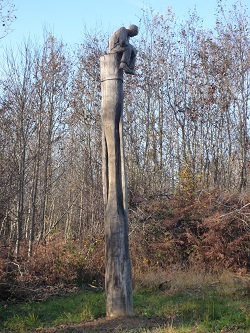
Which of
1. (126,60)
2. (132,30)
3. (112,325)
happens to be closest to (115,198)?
(112,325)

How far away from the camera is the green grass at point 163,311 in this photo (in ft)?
22.4

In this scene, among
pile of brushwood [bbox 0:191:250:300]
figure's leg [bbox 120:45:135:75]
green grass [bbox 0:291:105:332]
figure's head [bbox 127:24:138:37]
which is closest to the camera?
green grass [bbox 0:291:105:332]

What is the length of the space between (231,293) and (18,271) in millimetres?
4629

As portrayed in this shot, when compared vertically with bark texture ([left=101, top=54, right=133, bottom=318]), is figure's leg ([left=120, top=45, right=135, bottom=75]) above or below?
above

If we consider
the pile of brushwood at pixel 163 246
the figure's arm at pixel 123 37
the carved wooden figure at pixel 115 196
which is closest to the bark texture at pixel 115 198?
the carved wooden figure at pixel 115 196

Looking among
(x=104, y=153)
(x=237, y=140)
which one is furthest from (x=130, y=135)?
(x=104, y=153)

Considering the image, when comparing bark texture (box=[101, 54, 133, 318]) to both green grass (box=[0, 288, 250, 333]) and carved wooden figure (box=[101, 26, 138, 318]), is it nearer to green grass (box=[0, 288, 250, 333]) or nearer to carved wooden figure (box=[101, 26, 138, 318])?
carved wooden figure (box=[101, 26, 138, 318])

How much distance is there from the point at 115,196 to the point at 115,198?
32mm

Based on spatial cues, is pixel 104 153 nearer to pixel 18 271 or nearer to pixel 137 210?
pixel 18 271

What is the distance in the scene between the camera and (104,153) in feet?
24.7

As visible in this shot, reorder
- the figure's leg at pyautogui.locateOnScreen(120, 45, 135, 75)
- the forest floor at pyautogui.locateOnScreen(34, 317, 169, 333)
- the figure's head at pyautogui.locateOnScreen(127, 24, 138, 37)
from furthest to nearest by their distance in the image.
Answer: the figure's head at pyautogui.locateOnScreen(127, 24, 138, 37)
the figure's leg at pyautogui.locateOnScreen(120, 45, 135, 75)
the forest floor at pyautogui.locateOnScreen(34, 317, 169, 333)

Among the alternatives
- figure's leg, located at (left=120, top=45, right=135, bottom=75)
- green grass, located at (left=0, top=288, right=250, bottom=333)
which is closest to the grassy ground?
green grass, located at (left=0, top=288, right=250, bottom=333)

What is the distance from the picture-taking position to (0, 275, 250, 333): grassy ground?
22.3 feet

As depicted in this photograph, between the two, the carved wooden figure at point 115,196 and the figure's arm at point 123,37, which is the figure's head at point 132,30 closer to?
the figure's arm at point 123,37
